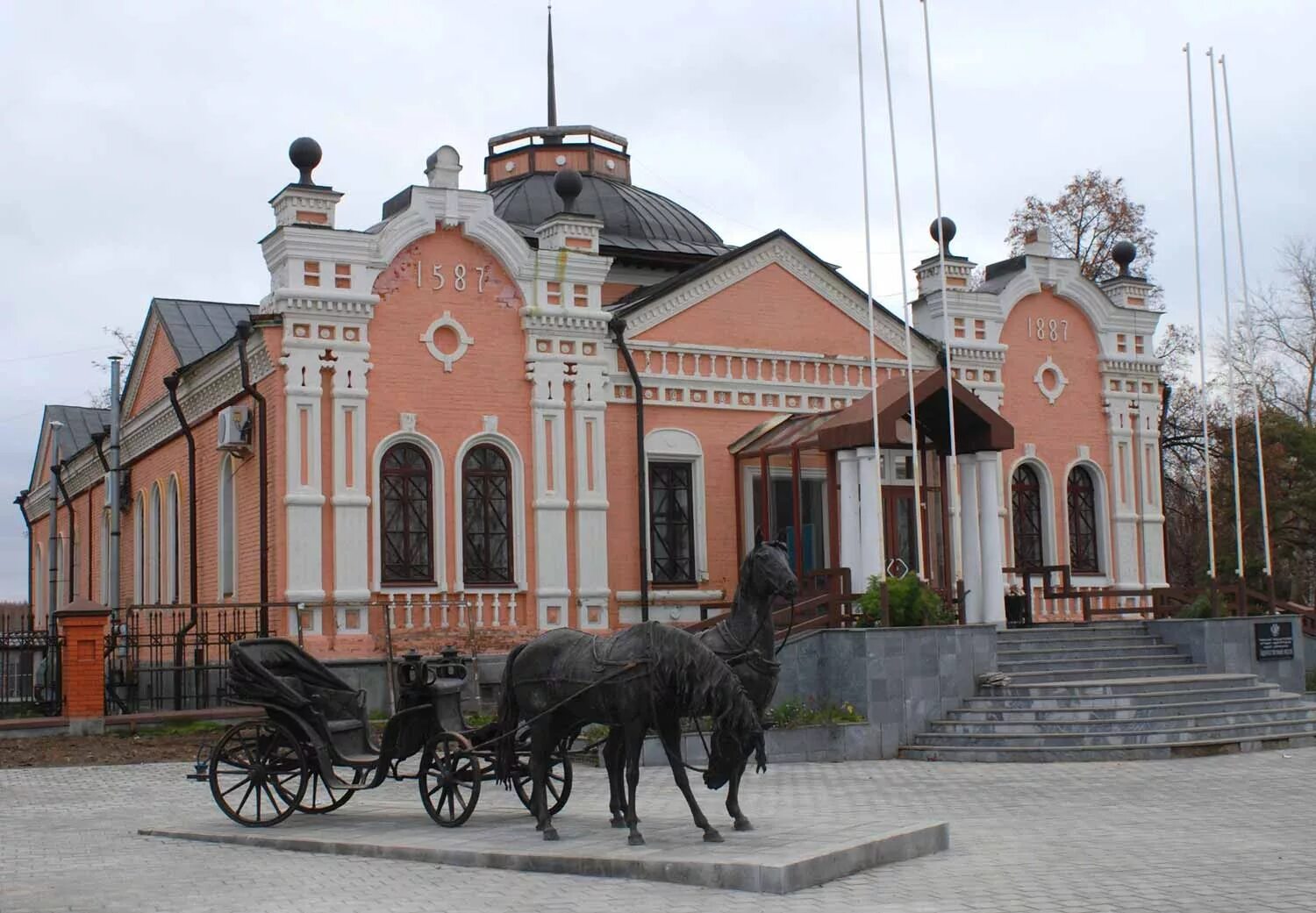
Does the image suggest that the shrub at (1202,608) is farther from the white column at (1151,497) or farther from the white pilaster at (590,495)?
the white pilaster at (590,495)

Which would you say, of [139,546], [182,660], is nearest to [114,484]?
[139,546]

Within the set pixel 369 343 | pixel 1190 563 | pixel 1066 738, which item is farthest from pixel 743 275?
pixel 1190 563

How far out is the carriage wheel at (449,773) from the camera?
1105cm

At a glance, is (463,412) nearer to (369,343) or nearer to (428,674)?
(369,343)

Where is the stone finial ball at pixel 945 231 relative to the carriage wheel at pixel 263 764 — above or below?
→ above

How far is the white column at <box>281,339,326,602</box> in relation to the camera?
19312mm

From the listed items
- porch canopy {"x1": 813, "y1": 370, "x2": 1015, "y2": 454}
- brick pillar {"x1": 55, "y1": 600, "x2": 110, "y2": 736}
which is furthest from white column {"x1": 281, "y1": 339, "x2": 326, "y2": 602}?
porch canopy {"x1": 813, "y1": 370, "x2": 1015, "y2": 454}

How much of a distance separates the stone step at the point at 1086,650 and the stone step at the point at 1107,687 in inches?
35.4

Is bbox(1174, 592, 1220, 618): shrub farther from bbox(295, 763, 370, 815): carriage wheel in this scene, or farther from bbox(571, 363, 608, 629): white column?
bbox(295, 763, 370, 815): carriage wheel

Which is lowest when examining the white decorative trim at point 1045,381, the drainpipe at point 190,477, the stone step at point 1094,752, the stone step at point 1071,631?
the stone step at point 1094,752

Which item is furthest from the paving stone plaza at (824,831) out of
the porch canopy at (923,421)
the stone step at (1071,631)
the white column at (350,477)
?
the porch canopy at (923,421)

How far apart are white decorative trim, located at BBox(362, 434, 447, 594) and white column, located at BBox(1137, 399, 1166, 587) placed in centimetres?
1180

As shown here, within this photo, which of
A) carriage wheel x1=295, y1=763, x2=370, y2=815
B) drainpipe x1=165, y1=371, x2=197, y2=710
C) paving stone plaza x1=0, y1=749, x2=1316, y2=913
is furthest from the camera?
drainpipe x1=165, y1=371, x2=197, y2=710

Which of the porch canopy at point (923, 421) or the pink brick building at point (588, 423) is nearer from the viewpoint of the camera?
the porch canopy at point (923, 421)
